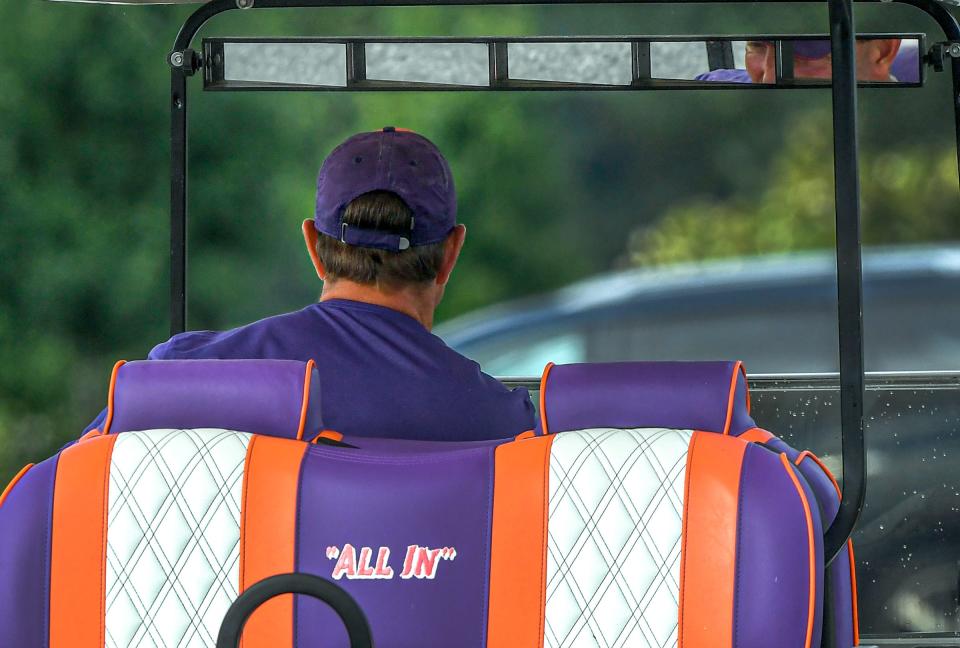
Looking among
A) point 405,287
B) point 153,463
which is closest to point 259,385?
point 153,463

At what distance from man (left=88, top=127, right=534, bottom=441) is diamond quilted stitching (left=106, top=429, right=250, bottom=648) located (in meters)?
0.36

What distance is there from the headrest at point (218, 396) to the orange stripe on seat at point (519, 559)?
10.0 inches

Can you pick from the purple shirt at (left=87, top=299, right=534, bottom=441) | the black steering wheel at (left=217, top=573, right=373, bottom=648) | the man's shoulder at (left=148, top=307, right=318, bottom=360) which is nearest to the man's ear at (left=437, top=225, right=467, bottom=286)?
the purple shirt at (left=87, top=299, right=534, bottom=441)

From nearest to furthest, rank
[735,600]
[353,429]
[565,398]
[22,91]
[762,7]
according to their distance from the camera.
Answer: [735,600], [565,398], [353,429], [22,91], [762,7]

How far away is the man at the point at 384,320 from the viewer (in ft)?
7.07

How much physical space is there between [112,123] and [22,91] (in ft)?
2.00

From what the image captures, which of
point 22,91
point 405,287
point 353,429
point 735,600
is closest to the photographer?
point 735,600

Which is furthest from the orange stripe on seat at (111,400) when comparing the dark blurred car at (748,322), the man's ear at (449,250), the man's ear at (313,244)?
the dark blurred car at (748,322)

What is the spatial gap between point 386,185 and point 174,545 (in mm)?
737

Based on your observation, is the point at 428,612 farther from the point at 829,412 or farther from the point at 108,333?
the point at 108,333

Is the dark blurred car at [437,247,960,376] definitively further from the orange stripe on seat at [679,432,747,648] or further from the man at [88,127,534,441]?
Result: the orange stripe on seat at [679,432,747,648]

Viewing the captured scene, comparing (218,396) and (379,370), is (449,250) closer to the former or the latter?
(379,370)

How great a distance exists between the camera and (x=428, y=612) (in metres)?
1.74

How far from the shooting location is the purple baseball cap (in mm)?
2314
